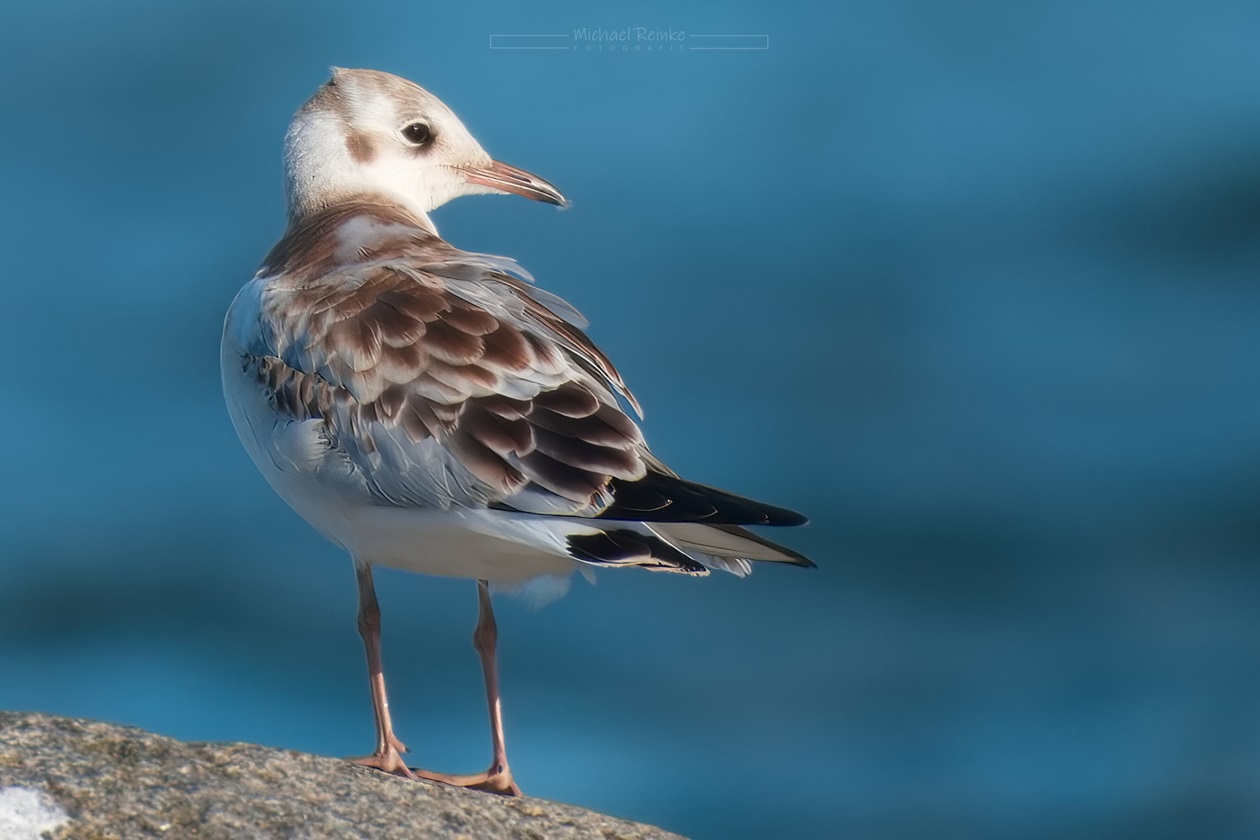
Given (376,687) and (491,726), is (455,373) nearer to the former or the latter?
(376,687)

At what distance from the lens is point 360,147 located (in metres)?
6.93

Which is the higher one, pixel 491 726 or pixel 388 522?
pixel 388 522

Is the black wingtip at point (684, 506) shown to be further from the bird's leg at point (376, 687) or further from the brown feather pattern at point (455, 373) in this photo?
the bird's leg at point (376, 687)

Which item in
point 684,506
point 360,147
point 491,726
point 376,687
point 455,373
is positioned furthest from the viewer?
point 360,147

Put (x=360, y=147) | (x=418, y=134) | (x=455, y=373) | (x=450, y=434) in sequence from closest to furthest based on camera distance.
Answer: (x=450, y=434)
(x=455, y=373)
(x=360, y=147)
(x=418, y=134)

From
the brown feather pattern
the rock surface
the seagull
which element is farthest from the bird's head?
the rock surface

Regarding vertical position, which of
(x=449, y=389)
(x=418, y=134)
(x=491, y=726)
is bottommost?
(x=491, y=726)

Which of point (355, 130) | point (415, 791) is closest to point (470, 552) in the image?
point (415, 791)

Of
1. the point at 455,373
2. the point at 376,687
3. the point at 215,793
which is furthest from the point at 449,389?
the point at 215,793

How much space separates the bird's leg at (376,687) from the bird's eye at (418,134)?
221 cm

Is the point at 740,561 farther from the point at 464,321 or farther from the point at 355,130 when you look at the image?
the point at 355,130

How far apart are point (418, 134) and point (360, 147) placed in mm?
278

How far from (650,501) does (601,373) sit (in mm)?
941

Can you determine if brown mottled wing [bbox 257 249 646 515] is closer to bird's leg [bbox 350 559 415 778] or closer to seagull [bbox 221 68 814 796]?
seagull [bbox 221 68 814 796]
